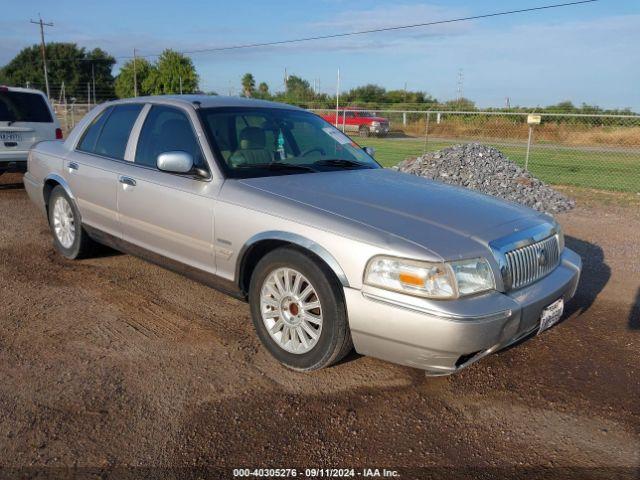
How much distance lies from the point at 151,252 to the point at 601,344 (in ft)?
11.4

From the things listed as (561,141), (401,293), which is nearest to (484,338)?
(401,293)

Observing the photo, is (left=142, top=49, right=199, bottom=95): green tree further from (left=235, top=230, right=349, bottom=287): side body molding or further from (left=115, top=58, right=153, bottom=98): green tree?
(left=235, top=230, right=349, bottom=287): side body molding

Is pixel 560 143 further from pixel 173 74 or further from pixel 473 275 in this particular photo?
pixel 173 74

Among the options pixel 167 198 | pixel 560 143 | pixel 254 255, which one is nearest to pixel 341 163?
pixel 254 255

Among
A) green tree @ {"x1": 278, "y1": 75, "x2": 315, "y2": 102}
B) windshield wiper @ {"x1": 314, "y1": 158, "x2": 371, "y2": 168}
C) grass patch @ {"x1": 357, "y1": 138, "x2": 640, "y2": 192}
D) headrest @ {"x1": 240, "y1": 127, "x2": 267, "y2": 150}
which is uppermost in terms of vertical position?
green tree @ {"x1": 278, "y1": 75, "x2": 315, "y2": 102}

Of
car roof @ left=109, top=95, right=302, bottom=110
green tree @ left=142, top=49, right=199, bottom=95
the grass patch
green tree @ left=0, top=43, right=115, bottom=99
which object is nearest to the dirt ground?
car roof @ left=109, top=95, right=302, bottom=110

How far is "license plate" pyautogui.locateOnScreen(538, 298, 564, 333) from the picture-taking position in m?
3.49

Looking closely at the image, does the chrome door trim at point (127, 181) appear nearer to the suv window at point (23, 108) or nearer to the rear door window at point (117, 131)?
the rear door window at point (117, 131)

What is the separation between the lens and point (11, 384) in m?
3.36

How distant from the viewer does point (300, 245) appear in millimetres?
3396

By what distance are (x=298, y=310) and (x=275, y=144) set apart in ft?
5.03

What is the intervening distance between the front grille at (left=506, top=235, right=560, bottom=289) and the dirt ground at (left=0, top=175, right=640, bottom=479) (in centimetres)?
66

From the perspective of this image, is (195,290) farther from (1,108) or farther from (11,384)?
(1,108)

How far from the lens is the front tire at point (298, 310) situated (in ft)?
10.8
